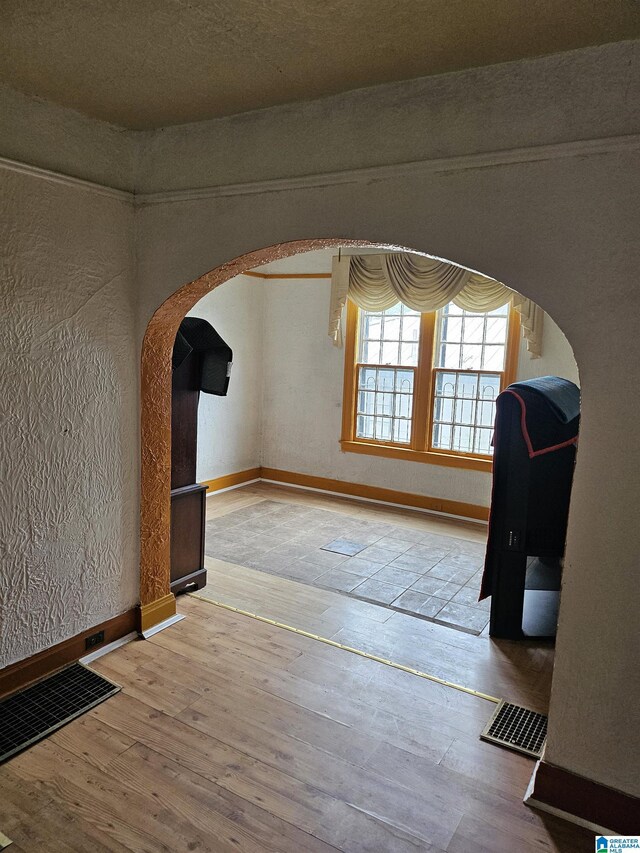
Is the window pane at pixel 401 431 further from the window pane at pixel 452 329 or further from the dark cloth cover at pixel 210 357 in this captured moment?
the dark cloth cover at pixel 210 357

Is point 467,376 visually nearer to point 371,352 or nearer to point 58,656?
point 371,352

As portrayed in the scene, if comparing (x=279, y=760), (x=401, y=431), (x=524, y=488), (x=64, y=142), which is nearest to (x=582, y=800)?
(x=279, y=760)

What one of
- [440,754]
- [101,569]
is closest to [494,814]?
[440,754]

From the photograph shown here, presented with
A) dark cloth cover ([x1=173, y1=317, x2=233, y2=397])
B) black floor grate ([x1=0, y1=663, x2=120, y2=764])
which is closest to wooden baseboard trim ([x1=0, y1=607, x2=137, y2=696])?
black floor grate ([x1=0, y1=663, x2=120, y2=764])

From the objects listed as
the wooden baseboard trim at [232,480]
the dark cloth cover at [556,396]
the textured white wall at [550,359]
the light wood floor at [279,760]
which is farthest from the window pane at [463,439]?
the light wood floor at [279,760]

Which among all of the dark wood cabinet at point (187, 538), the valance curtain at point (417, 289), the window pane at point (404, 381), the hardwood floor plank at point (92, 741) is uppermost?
the valance curtain at point (417, 289)

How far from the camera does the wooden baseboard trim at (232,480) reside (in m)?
6.72

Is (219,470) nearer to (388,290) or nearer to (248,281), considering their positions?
(248,281)

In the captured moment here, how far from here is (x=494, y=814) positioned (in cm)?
223

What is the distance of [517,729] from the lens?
107 inches

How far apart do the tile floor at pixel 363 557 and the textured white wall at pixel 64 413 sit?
1.64m

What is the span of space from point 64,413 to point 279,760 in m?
1.89

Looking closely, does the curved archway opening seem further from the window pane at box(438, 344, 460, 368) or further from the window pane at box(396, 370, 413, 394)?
the window pane at box(396, 370, 413, 394)

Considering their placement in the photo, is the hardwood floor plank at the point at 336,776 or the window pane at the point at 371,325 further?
the window pane at the point at 371,325
